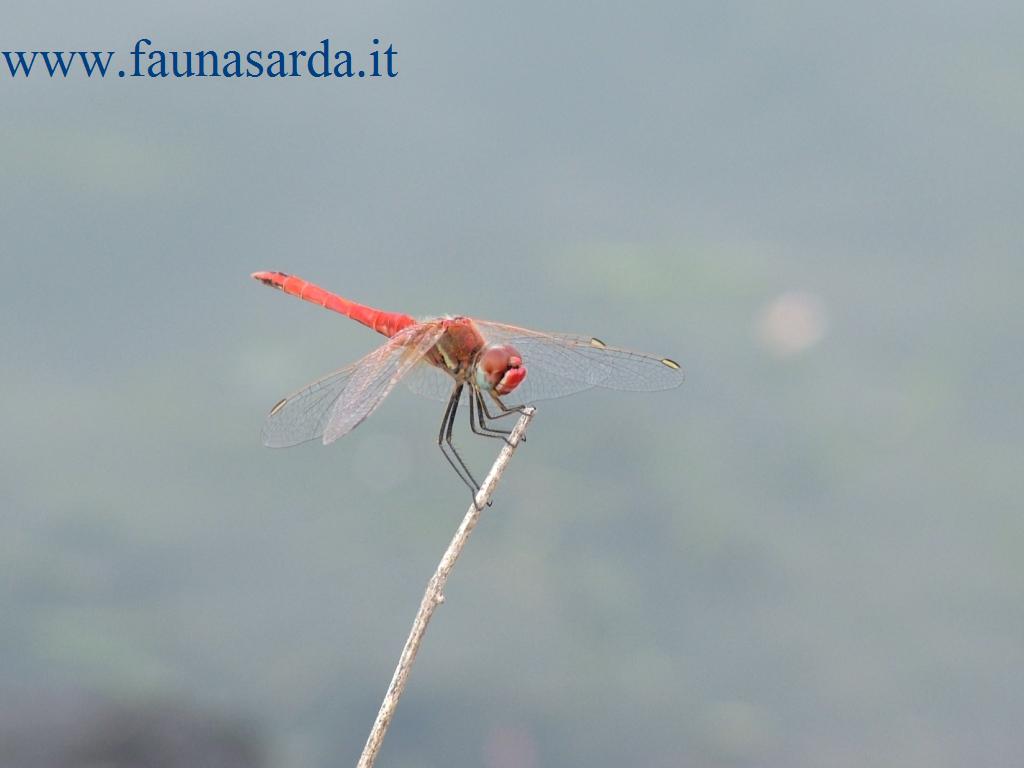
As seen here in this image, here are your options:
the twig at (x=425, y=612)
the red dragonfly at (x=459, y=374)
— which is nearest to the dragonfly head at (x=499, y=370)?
the red dragonfly at (x=459, y=374)

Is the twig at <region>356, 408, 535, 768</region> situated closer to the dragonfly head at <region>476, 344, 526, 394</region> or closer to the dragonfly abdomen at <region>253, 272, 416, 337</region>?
the dragonfly head at <region>476, 344, 526, 394</region>

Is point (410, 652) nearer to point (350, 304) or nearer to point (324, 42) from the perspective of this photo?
point (350, 304)

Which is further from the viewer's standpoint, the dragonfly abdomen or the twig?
the dragonfly abdomen

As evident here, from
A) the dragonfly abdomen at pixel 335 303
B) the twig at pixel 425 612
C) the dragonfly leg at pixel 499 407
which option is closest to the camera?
the twig at pixel 425 612

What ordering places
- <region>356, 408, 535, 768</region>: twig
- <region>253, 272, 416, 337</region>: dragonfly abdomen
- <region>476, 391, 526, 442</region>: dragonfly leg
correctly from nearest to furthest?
1. <region>356, 408, 535, 768</region>: twig
2. <region>476, 391, 526, 442</region>: dragonfly leg
3. <region>253, 272, 416, 337</region>: dragonfly abdomen

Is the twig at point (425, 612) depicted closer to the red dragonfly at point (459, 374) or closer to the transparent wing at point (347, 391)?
the red dragonfly at point (459, 374)

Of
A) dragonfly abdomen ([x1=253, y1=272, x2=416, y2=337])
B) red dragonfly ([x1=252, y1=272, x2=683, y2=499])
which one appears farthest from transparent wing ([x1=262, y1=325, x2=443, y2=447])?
dragonfly abdomen ([x1=253, y1=272, x2=416, y2=337])

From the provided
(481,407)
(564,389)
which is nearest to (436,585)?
(481,407)

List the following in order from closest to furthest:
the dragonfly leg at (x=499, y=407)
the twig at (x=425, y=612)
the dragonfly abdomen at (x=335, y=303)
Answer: the twig at (x=425, y=612) → the dragonfly leg at (x=499, y=407) → the dragonfly abdomen at (x=335, y=303)
